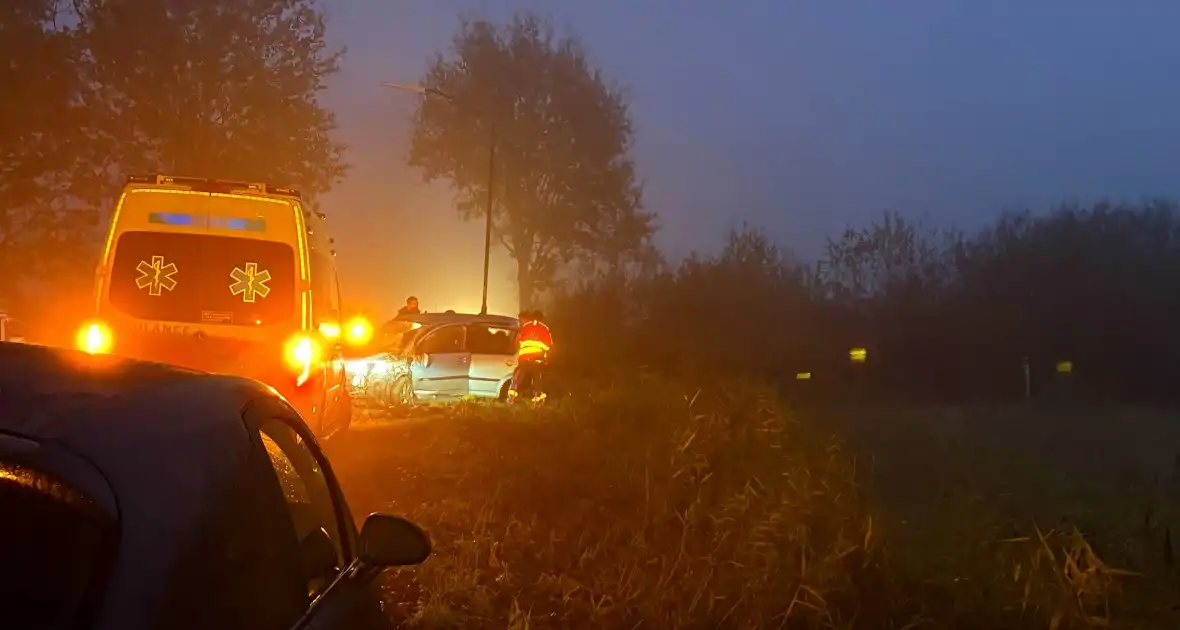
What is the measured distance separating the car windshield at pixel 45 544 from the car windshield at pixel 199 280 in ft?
23.1

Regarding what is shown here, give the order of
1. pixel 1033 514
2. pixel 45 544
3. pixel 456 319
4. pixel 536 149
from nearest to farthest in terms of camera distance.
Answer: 1. pixel 45 544
2. pixel 1033 514
3. pixel 456 319
4. pixel 536 149

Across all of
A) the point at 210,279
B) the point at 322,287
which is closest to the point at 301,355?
the point at 210,279

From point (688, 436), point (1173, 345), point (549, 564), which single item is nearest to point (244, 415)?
point (549, 564)

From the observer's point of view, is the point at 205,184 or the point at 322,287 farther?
the point at 322,287

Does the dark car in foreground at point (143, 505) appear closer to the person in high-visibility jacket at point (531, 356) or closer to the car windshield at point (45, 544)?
the car windshield at point (45, 544)

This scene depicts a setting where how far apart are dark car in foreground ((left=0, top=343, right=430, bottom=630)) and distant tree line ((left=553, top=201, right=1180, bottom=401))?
16.3m

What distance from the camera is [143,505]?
1805 mm

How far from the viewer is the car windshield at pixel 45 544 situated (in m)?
1.71

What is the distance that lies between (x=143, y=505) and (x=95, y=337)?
24.0ft

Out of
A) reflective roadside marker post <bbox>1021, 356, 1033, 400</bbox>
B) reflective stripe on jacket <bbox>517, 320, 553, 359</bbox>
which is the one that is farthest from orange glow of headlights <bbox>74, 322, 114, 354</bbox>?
reflective roadside marker post <bbox>1021, 356, 1033, 400</bbox>

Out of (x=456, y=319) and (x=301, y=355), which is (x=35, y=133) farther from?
(x=301, y=355)

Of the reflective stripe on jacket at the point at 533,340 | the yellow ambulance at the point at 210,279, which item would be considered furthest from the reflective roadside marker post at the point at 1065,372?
the yellow ambulance at the point at 210,279

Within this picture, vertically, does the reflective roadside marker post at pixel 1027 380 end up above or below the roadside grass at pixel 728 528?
above

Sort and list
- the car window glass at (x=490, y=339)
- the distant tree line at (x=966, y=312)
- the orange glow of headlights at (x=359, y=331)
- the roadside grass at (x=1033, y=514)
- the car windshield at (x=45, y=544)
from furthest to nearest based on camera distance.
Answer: the distant tree line at (x=966, y=312) → the car window glass at (x=490, y=339) → the orange glow of headlights at (x=359, y=331) → the roadside grass at (x=1033, y=514) → the car windshield at (x=45, y=544)
